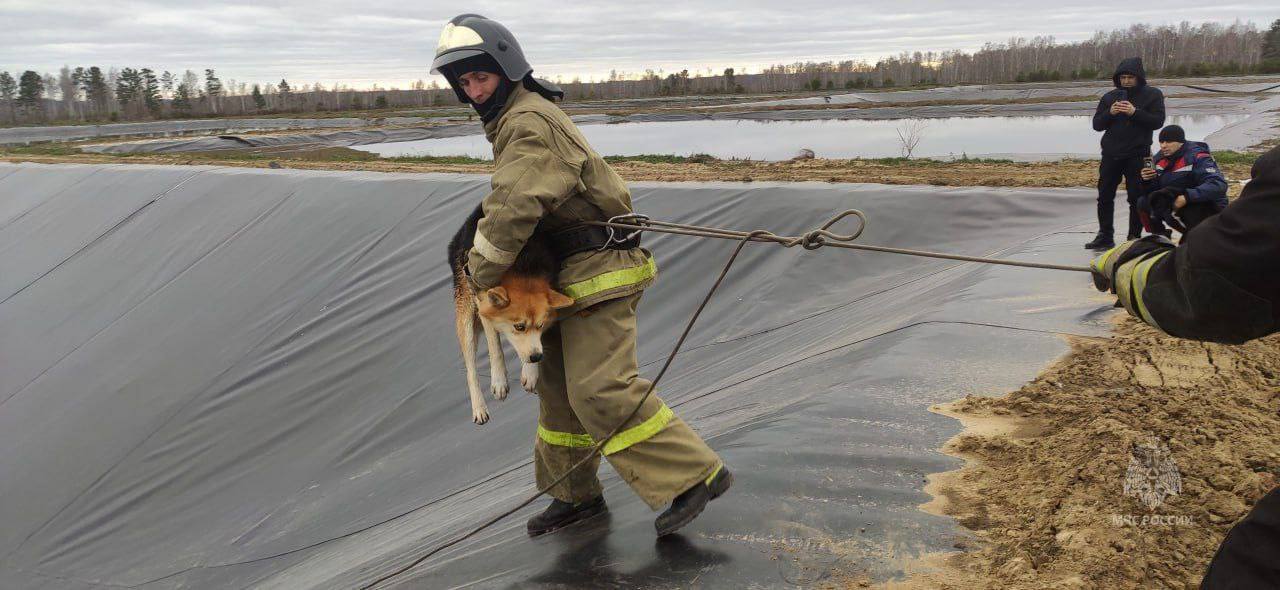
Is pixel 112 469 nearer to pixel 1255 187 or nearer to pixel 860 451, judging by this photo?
pixel 860 451

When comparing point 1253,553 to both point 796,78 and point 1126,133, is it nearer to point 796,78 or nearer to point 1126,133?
point 1126,133

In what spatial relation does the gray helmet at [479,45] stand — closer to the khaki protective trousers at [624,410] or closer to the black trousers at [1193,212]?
the khaki protective trousers at [624,410]

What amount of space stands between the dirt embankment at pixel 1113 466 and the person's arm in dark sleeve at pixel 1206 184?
193cm

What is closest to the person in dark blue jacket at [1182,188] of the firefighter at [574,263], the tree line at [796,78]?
the firefighter at [574,263]

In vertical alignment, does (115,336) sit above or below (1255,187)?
below

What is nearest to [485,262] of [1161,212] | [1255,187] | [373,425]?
[1255,187]

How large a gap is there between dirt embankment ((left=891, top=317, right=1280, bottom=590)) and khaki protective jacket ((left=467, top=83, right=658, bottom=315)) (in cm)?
138

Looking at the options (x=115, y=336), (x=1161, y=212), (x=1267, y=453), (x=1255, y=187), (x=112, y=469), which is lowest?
(x=112, y=469)

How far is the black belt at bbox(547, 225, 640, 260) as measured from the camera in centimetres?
307

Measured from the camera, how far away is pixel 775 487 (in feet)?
10.2

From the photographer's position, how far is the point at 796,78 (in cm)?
5434

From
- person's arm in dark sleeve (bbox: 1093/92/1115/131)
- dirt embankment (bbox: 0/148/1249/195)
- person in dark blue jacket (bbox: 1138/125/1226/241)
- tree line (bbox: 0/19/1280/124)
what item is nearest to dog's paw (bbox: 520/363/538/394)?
person in dark blue jacket (bbox: 1138/125/1226/241)

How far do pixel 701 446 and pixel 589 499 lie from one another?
26.6 inches

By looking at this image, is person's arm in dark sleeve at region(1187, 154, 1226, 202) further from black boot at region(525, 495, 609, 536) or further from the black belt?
black boot at region(525, 495, 609, 536)
